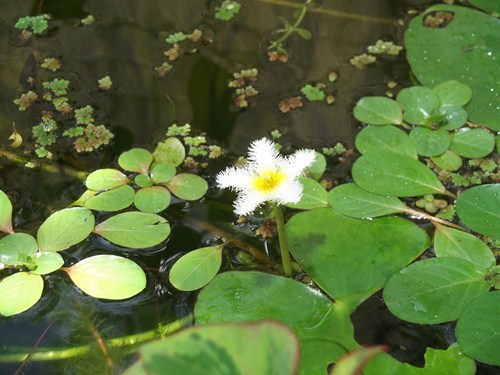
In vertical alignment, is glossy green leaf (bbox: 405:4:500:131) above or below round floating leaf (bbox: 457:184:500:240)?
above

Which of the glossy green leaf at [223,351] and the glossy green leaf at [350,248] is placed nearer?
the glossy green leaf at [223,351]

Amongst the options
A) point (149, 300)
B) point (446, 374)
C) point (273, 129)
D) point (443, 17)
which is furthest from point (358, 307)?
point (443, 17)

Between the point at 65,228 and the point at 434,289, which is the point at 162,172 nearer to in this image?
the point at 65,228

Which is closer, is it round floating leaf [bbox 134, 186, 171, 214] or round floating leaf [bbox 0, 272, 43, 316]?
round floating leaf [bbox 0, 272, 43, 316]

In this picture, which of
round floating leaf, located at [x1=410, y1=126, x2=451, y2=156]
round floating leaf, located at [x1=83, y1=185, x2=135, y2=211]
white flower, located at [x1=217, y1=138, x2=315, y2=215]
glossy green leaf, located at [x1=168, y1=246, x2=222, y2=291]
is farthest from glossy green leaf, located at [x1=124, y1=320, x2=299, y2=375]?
round floating leaf, located at [x1=410, y1=126, x2=451, y2=156]

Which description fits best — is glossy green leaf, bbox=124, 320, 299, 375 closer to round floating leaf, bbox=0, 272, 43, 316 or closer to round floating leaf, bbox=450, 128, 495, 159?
round floating leaf, bbox=0, 272, 43, 316

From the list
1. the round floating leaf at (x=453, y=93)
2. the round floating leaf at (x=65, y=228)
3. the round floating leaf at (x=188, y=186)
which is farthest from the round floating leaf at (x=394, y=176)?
the round floating leaf at (x=65, y=228)

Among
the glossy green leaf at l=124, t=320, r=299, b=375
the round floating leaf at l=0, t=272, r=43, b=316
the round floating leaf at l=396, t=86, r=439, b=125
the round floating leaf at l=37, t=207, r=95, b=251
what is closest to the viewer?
the glossy green leaf at l=124, t=320, r=299, b=375

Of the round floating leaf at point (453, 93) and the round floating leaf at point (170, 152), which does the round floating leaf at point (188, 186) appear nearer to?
the round floating leaf at point (170, 152)
